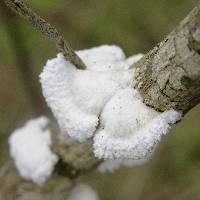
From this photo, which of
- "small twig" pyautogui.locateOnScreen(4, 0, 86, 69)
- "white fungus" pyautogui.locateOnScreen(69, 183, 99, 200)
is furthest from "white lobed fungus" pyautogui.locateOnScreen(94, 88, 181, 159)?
"white fungus" pyautogui.locateOnScreen(69, 183, 99, 200)

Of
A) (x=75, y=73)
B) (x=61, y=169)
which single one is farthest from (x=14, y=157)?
(x=75, y=73)

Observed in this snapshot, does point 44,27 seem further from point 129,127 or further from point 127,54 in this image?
point 127,54

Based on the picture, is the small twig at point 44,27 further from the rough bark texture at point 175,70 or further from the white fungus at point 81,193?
the white fungus at point 81,193

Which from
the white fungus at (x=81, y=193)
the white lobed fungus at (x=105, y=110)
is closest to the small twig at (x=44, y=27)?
the white lobed fungus at (x=105, y=110)

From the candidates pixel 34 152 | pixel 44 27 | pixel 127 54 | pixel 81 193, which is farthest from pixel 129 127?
pixel 127 54

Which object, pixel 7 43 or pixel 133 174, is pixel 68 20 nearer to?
pixel 7 43

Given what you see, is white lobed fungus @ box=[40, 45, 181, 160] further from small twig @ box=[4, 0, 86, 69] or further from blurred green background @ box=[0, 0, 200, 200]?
blurred green background @ box=[0, 0, 200, 200]
